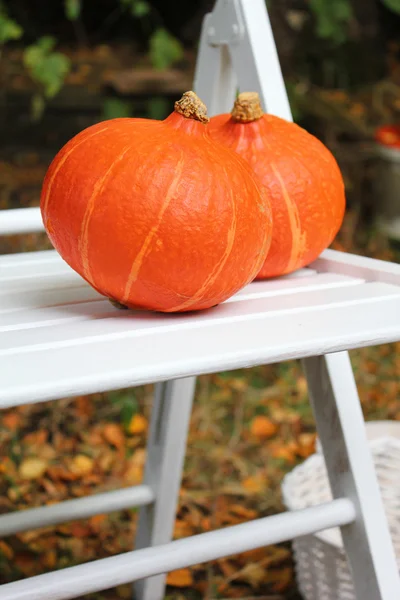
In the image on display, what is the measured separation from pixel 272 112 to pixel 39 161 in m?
2.12

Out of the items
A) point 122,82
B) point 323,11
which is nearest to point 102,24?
point 122,82

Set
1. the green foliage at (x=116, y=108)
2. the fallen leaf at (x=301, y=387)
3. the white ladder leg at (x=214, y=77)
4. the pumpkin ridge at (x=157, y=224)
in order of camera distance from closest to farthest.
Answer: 1. the pumpkin ridge at (x=157, y=224)
2. the white ladder leg at (x=214, y=77)
3. the fallen leaf at (x=301, y=387)
4. the green foliage at (x=116, y=108)

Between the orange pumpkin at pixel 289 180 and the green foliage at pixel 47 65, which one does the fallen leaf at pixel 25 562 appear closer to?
the orange pumpkin at pixel 289 180

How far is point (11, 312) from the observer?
28.6 inches

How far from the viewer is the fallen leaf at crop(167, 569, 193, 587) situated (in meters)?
1.36

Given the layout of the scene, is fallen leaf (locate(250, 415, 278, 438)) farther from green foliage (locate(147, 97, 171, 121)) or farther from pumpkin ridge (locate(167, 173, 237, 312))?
green foliage (locate(147, 97, 171, 121))

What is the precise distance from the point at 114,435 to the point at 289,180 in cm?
106

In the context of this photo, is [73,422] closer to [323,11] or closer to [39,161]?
[39,161]


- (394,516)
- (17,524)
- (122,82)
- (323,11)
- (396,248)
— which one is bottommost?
(396,248)

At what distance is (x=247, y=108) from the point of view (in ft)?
2.85

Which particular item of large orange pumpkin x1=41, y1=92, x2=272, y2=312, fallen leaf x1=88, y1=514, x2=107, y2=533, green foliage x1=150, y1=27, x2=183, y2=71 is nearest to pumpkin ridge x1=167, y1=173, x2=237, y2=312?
large orange pumpkin x1=41, y1=92, x2=272, y2=312

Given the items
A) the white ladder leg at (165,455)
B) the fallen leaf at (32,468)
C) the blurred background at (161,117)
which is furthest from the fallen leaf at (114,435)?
the white ladder leg at (165,455)

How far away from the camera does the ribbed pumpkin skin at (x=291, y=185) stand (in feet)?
2.80

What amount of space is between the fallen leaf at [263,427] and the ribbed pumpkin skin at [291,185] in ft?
3.29
